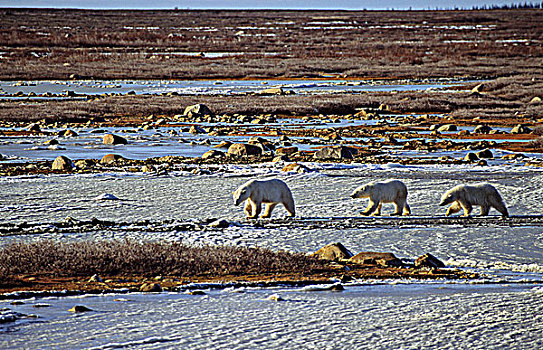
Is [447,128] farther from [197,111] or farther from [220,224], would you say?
[220,224]

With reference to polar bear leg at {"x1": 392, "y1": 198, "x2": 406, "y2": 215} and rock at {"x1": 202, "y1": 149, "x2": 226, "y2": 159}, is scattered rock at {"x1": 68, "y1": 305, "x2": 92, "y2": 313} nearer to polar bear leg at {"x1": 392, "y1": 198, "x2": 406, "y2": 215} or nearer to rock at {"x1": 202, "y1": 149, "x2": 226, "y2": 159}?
polar bear leg at {"x1": 392, "y1": 198, "x2": 406, "y2": 215}

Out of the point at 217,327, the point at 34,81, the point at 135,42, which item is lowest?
the point at 217,327

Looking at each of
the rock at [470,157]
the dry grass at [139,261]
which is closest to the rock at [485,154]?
the rock at [470,157]

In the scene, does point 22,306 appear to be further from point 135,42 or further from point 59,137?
point 135,42

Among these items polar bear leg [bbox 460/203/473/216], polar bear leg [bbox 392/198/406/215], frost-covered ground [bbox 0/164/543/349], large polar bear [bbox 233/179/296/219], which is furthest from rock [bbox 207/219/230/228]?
polar bear leg [bbox 460/203/473/216]

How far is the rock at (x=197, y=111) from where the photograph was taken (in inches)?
1268

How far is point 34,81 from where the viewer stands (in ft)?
170

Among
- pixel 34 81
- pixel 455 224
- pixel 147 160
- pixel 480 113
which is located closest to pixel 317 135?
pixel 147 160

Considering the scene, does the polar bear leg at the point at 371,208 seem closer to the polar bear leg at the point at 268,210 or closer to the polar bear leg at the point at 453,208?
the polar bear leg at the point at 453,208

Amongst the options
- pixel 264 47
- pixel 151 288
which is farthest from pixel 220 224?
pixel 264 47

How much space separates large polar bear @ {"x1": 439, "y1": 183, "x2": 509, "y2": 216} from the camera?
1320 centimetres

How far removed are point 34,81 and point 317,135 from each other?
31.7 metres

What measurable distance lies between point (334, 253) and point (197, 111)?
22.6 metres

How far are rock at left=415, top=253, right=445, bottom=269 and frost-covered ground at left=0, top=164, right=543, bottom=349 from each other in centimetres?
29
